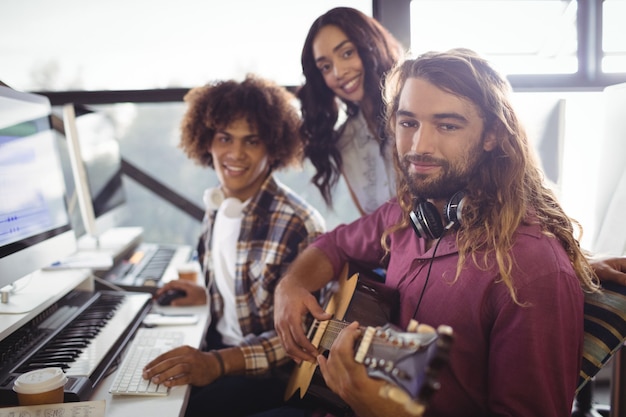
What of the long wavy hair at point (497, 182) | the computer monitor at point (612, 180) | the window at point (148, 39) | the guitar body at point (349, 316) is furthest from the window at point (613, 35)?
the guitar body at point (349, 316)

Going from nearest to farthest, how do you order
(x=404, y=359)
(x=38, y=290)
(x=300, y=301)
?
(x=404, y=359) → (x=300, y=301) → (x=38, y=290)

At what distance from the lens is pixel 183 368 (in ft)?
4.45

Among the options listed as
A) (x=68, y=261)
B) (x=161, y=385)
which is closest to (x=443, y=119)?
(x=161, y=385)

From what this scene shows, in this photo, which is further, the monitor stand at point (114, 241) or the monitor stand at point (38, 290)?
the monitor stand at point (114, 241)

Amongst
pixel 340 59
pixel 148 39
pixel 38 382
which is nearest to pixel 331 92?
pixel 340 59

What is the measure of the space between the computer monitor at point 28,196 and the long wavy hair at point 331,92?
0.99m

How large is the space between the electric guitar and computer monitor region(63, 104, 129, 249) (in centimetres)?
117

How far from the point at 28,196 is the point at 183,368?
0.71 m

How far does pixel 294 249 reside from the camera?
1.81m

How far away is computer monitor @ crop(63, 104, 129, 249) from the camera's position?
6.93 ft

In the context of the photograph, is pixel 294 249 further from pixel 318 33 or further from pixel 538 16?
pixel 538 16

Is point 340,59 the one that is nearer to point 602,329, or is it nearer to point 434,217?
point 434,217

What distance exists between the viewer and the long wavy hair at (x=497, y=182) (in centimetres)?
120

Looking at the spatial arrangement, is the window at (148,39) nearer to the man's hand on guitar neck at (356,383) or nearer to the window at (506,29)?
the window at (506,29)
